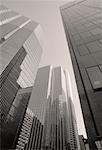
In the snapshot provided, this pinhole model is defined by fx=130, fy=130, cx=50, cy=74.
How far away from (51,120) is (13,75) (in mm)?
42642

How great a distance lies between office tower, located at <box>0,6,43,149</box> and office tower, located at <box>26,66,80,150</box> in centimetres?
1407

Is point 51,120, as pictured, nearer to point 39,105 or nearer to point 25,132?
point 39,105

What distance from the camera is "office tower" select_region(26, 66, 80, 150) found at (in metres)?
71.8

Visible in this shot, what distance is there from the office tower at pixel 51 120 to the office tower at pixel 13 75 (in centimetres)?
1407

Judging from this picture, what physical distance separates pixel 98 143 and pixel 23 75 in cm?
7603

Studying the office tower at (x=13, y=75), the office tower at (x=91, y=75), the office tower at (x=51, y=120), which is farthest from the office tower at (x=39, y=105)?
the office tower at (x=91, y=75)

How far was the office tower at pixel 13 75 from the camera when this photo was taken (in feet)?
179

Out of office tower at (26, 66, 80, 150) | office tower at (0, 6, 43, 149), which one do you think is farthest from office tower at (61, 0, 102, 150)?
office tower at (26, 66, 80, 150)

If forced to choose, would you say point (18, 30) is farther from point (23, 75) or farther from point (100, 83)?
point (100, 83)

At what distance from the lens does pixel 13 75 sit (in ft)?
213

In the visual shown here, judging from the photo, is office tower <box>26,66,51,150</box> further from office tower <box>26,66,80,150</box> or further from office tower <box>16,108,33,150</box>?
office tower <box>16,108,33,150</box>

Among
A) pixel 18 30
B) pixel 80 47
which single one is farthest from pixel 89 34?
pixel 18 30

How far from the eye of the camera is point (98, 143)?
337cm

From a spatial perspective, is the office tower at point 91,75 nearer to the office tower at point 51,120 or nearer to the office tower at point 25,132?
the office tower at point 25,132
